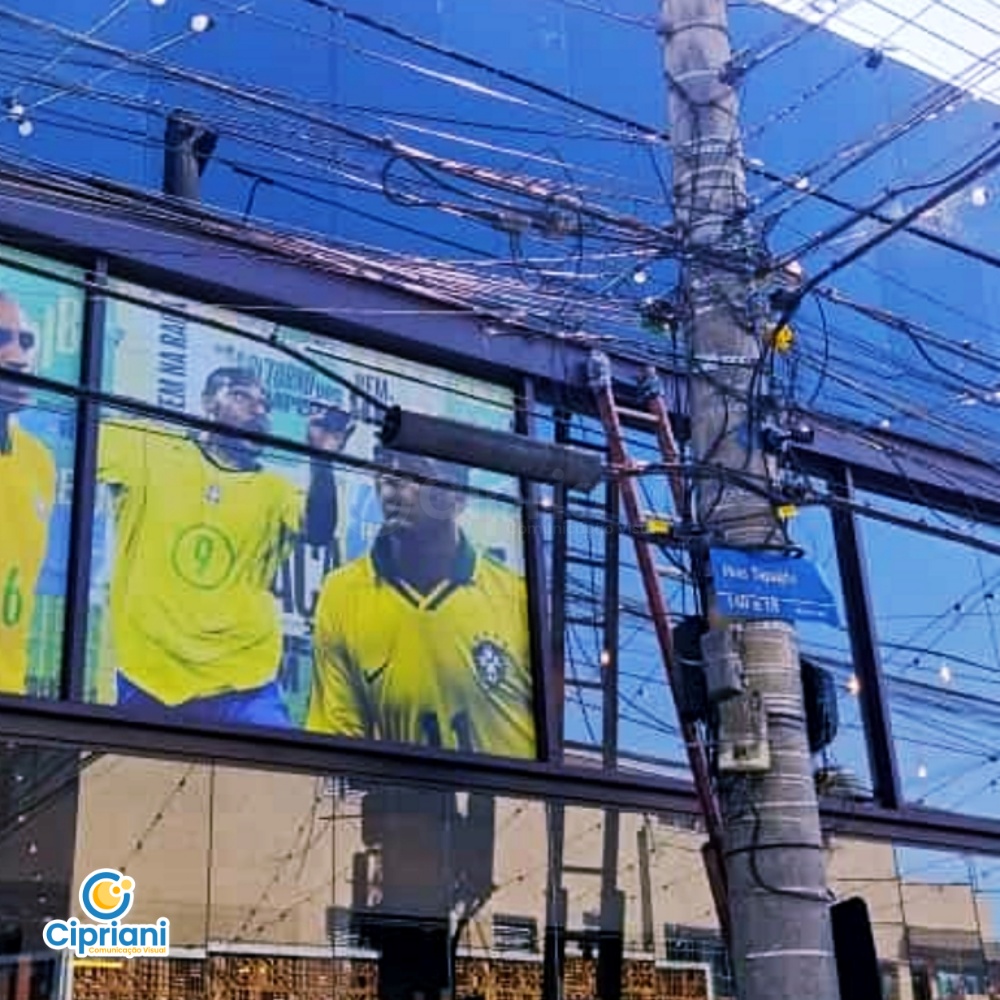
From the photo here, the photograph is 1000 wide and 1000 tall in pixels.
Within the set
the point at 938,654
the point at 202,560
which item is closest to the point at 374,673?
the point at 202,560

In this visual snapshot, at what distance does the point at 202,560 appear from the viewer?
9016mm

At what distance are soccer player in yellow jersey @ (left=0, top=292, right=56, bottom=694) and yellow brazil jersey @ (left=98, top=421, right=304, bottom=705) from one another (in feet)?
1.26

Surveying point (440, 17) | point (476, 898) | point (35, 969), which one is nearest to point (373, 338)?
point (440, 17)

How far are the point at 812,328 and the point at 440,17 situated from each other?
12.1ft

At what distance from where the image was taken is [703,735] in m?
7.24

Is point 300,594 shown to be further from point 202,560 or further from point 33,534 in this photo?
point 33,534

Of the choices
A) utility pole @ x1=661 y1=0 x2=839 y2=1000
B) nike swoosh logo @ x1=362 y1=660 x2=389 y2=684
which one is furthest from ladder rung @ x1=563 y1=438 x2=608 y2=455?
utility pole @ x1=661 y1=0 x2=839 y2=1000

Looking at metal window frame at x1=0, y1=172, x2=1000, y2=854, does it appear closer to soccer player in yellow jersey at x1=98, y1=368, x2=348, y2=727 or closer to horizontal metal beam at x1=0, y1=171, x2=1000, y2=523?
horizontal metal beam at x1=0, y1=171, x2=1000, y2=523

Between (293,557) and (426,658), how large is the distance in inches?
40.0

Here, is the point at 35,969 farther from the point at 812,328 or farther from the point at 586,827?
the point at 812,328

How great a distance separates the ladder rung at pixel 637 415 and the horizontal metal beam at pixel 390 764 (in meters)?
2.23

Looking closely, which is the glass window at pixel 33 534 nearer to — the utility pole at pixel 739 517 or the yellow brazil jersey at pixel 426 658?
the yellow brazil jersey at pixel 426 658

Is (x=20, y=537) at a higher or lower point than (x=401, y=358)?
lower

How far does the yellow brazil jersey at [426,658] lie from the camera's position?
9.29 meters
